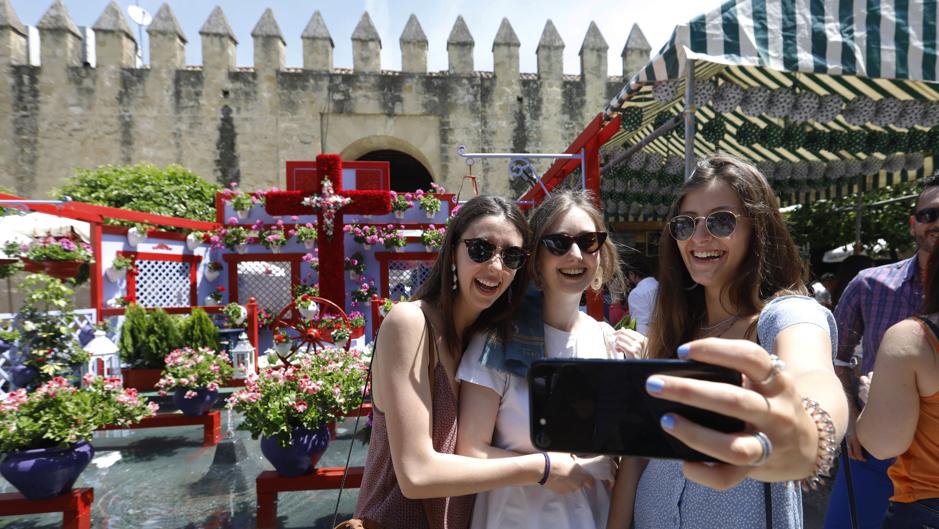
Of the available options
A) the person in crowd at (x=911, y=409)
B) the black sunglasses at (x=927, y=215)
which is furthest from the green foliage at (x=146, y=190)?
the person in crowd at (x=911, y=409)

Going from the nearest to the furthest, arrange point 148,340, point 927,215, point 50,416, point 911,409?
point 911,409, point 927,215, point 50,416, point 148,340

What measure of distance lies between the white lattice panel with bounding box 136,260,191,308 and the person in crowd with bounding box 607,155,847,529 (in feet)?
32.1

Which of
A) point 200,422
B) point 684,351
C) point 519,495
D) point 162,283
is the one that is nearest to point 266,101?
point 162,283

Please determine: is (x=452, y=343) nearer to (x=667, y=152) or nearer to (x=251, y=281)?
(x=667, y=152)

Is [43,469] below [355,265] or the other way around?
below

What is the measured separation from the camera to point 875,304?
246 cm

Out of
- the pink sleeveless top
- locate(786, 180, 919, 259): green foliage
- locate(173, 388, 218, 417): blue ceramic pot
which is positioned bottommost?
locate(173, 388, 218, 417): blue ceramic pot

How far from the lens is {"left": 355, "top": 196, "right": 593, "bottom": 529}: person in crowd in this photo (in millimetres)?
1254

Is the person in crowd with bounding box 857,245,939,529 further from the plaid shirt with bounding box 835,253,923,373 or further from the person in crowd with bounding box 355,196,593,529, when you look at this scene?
the plaid shirt with bounding box 835,253,923,373

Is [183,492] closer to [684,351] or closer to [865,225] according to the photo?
[684,351]

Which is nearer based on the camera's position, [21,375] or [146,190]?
[21,375]

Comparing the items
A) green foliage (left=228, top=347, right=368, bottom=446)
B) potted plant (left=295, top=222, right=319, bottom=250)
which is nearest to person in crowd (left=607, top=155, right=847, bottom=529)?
green foliage (left=228, top=347, right=368, bottom=446)

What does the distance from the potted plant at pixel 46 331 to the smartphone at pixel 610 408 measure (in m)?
6.00

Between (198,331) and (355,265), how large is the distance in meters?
3.61
